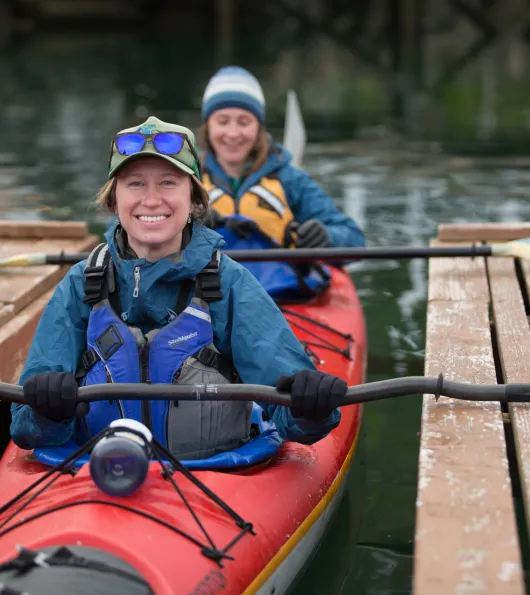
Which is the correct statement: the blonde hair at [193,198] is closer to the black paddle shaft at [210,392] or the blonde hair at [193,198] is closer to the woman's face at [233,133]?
the black paddle shaft at [210,392]

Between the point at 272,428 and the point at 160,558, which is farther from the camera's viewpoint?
the point at 272,428

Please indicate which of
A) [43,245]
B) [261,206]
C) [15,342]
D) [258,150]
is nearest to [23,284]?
[15,342]

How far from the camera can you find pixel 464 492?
9.38 feet

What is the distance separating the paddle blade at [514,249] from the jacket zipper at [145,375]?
2301 millimetres

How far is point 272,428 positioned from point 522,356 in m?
1.00

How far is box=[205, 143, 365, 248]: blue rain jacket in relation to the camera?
5242mm

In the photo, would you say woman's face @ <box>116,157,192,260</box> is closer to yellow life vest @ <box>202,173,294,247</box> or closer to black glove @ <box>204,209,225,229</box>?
black glove @ <box>204,209,225,229</box>

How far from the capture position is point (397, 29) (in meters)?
24.6

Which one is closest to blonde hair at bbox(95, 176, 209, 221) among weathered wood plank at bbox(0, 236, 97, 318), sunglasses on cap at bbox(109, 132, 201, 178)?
sunglasses on cap at bbox(109, 132, 201, 178)

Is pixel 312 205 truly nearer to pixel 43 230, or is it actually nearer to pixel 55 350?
pixel 43 230

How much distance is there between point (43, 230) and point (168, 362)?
2.82 m

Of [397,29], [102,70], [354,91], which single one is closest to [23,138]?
[354,91]

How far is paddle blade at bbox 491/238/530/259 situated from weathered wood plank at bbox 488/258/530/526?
13 cm

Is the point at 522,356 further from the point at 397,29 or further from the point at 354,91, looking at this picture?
the point at 397,29
